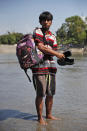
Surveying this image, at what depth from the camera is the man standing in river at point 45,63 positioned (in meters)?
4.12

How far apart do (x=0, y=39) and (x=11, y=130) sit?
5306 inches

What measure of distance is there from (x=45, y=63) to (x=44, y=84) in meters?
0.30

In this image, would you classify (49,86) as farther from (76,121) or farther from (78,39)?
(78,39)

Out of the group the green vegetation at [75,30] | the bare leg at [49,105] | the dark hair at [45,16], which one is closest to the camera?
the dark hair at [45,16]

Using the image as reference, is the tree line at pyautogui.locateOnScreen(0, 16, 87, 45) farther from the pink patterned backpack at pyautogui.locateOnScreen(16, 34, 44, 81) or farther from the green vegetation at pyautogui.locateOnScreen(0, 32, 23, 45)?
the pink patterned backpack at pyautogui.locateOnScreen(16, 34, 44, 81)

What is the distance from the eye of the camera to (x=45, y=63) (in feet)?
13.7

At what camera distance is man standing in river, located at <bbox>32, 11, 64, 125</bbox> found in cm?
412

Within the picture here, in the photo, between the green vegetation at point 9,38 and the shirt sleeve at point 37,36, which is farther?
the green vegetation at point 9,38

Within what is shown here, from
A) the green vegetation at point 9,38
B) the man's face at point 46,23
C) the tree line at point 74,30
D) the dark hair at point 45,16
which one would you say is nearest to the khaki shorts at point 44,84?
the man's face at point 46,23

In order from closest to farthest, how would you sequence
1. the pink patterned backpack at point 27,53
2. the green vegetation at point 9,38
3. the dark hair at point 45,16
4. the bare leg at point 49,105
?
the pink patterned backpack at point 27,53 → the dark hair at point 45,16 → the bare leg at point 49,105 → the green vegetation at point 9,38

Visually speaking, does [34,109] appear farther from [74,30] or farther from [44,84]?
[74,30]

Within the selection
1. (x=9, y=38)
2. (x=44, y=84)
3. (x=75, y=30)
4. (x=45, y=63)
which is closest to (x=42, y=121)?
(x=44, y=84)

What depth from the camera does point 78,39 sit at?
96.8 meters

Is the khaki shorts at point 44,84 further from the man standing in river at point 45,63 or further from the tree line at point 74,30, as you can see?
the tree line at point 74,30
